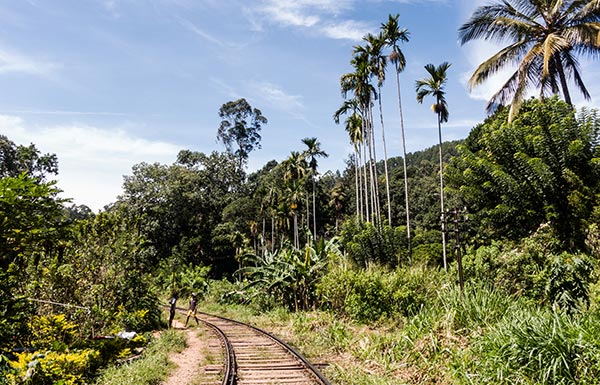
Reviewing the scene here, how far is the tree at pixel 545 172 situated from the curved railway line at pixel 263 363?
7535 millimetres

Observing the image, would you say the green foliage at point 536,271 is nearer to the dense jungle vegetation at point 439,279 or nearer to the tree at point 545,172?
the dense jungle vegetation at point 439,279

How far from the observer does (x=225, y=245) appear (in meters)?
50.8

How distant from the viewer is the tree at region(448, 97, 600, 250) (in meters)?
11.1

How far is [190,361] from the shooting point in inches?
415

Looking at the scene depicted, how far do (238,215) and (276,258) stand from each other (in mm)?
34052

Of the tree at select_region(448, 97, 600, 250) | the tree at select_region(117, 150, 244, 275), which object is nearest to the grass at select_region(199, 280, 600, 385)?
the tree at select_region(448, 97, 600, 250)

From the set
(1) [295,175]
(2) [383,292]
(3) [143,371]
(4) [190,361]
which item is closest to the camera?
(3) [143,371]

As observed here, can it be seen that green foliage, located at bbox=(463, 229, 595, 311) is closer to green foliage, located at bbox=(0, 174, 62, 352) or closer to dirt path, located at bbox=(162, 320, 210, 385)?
dirt path, located at bbox=(162, 320, 210, 385)

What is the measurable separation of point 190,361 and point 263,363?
209cm

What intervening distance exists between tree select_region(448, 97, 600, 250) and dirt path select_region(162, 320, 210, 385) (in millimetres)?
9492

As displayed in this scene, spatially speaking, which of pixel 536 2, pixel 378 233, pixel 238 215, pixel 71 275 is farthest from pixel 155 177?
pixel 536 2

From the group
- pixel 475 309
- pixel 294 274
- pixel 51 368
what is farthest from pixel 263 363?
pixel 294 274

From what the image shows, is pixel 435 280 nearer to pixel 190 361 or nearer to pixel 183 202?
pixel 190 361

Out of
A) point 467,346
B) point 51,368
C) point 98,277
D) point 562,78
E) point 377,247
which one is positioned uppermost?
point 562,78
